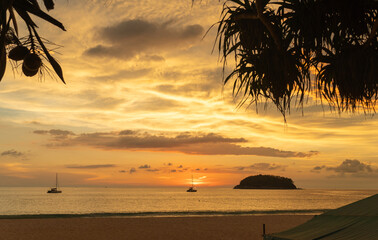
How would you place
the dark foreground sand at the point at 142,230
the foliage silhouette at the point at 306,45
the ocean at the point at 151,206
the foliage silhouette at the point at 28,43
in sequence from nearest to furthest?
the foliage silhouette at the point at 28,43
the foliage silhouette at the point at 306,45
the dark foreground sand at the point at 142,230
the ocean at the point at 151,206

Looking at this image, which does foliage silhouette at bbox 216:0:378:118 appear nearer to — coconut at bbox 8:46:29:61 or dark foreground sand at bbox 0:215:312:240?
coconut at bbox 8:46:29:61

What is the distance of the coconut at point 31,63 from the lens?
2.24 m

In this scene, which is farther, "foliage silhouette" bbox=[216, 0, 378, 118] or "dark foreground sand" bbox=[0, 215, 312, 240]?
"dark foreground sand" bbox=[0, 215, 312, 240]

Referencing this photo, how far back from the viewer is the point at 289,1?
18.9ft

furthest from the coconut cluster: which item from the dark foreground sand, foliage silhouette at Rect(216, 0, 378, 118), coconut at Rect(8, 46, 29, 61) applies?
the dark foreground sand

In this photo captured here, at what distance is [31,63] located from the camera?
→ 225cm

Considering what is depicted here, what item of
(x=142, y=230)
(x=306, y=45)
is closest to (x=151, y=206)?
(x=142, y=230)

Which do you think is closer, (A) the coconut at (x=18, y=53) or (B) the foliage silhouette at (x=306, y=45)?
(A) the coconut at (x=18, y=53)

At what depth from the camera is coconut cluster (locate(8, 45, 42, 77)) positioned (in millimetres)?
2250

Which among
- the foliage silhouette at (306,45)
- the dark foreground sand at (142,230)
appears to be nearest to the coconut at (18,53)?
the foliage silhouette at (306,45)

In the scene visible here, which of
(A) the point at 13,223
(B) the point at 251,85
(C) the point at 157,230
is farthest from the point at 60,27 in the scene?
(A) the point at 13,223

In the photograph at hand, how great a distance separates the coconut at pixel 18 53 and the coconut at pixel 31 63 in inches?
1.5

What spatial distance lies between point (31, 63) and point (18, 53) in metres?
0.13

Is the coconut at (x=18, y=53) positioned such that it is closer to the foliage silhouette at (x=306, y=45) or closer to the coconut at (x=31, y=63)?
the coconut at (x=31, y=63)
